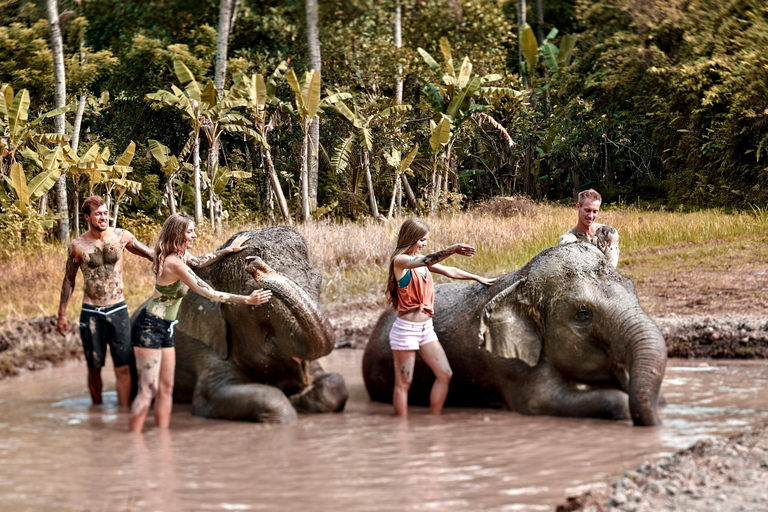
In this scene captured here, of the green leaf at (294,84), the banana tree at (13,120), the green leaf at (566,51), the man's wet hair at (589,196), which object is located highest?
the green leaf at (566,51)

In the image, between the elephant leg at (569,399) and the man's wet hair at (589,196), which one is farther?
the man's wet hair at (589,196)

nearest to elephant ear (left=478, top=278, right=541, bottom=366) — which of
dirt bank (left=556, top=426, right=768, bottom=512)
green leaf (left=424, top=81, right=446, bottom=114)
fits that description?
dirt bank (left=556, top=426, right=768, bottom=512)

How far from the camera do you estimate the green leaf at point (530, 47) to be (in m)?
31.4

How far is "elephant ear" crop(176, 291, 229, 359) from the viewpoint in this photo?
7.84m

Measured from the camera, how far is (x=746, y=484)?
4.62 meters

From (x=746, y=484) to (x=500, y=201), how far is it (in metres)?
22.3

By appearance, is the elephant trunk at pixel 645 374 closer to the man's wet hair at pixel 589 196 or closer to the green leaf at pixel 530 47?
the man's wet hair at pixel 589 196

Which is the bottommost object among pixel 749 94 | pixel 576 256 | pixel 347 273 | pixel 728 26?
pixel 347 273

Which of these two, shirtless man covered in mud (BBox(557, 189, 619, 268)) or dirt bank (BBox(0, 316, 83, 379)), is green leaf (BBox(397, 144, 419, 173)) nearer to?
dirt bank (BBox(0, 316, 83, 379))

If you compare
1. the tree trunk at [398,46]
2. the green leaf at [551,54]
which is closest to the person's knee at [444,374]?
the tree trunk at [398,46]

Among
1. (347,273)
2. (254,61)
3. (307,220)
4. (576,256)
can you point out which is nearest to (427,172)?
(254,61)

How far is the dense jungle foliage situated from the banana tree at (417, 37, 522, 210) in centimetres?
7

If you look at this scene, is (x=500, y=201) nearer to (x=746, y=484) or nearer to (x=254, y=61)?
(x=254, y=61)

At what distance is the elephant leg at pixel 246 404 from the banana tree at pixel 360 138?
17553 mm
